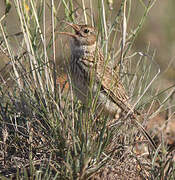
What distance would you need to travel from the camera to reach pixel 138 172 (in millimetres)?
3797

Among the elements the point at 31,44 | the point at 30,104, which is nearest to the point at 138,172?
the point at 30,104

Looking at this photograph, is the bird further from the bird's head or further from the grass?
the grass

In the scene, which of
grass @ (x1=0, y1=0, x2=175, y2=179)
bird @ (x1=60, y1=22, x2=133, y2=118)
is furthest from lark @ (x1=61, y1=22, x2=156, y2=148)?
grass @ (x1=0, y1=0, x2=175, y2=179)

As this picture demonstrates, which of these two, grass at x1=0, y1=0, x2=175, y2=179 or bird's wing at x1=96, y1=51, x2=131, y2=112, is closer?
grass at x1=0, y1=0, x2=175, y2=179

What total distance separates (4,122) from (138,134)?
1284mm

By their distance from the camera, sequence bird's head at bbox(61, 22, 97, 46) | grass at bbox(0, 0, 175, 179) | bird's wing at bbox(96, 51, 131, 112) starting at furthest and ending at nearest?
bird's head at bbox(61, 22, 97, 46) → bird's wing at bbox(96, 51, 131, 112) → grass at bbox(0, 0, 175, 179)

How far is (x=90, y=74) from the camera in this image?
4203 mm

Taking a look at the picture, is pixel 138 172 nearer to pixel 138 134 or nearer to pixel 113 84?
pixel 138 134

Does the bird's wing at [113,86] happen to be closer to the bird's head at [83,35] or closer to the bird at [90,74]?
the bird at [90,74]

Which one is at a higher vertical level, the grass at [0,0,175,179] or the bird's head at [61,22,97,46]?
the bird's head at [61,22,97,46]

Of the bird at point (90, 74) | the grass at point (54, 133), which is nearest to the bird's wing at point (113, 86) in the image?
the bird at point (90, 74)

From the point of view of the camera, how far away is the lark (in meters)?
4.22

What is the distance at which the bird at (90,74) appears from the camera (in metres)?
4.23

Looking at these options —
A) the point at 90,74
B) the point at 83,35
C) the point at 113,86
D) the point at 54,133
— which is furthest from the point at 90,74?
the point at 54,133
